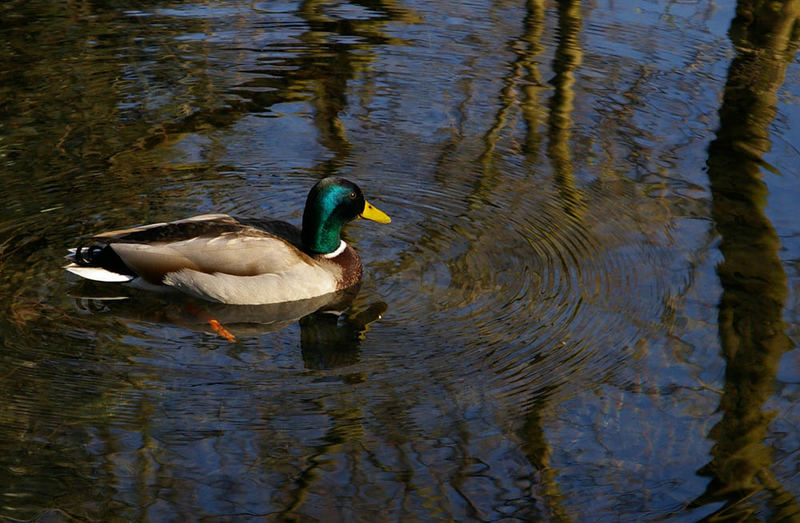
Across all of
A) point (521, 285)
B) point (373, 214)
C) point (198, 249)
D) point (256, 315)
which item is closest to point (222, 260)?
point (198, 249)

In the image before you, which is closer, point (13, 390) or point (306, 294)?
point (13, 390)

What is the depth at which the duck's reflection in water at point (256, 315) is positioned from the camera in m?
6.95

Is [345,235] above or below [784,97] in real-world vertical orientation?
below

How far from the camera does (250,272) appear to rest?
24.1 feet

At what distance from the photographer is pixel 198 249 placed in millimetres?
7328

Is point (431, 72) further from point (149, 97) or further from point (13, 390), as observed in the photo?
point (13, 390)

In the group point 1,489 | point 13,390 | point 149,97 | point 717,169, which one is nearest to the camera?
point 1,489

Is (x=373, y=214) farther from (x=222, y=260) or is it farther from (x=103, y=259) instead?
(x=103, y=259)

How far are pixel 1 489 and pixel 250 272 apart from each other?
248cm

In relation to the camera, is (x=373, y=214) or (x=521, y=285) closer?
(x=521, y=285)

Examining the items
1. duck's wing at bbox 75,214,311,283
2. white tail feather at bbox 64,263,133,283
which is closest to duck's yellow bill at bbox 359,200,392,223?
duck's wing at bbox 75,214,311,283

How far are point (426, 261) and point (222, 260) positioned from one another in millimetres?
1370

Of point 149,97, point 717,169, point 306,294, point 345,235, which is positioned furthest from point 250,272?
point 717,169

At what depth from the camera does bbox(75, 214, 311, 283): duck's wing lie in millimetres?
7328
